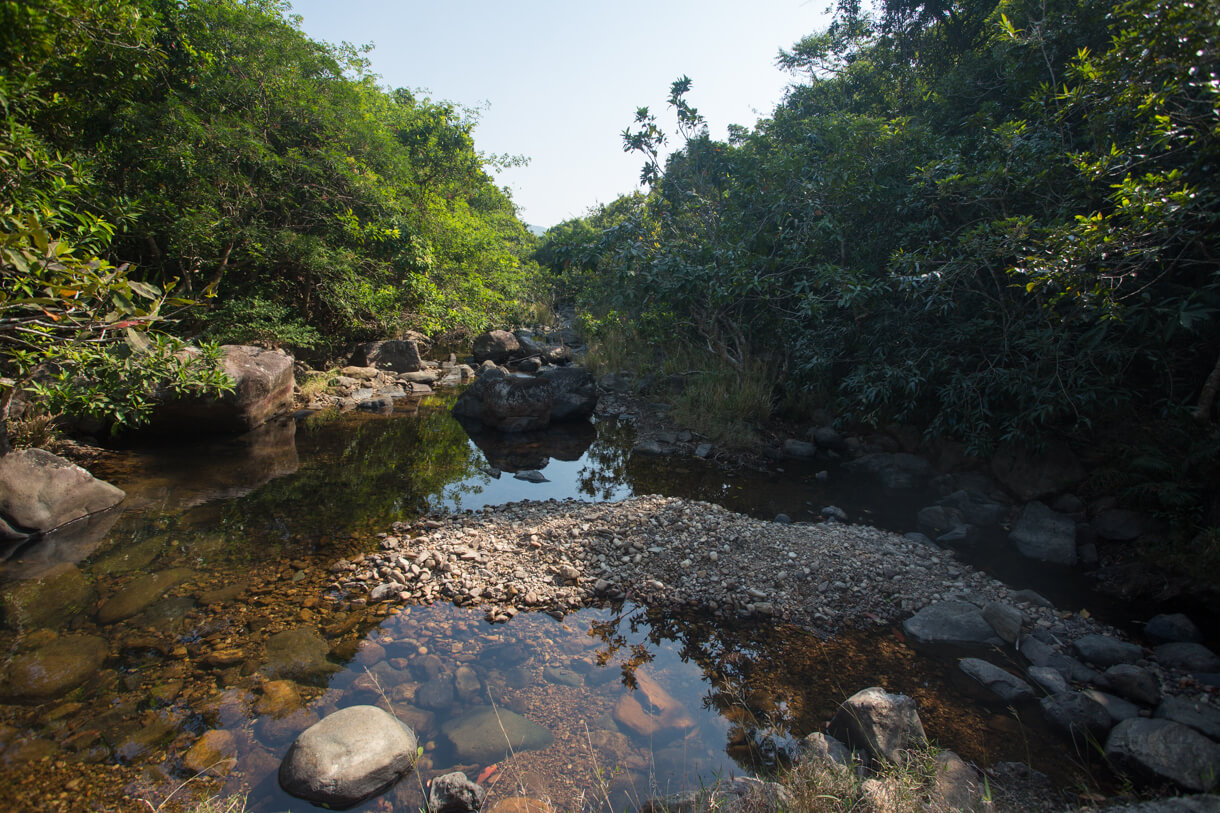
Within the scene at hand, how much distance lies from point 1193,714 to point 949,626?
1.20 metres

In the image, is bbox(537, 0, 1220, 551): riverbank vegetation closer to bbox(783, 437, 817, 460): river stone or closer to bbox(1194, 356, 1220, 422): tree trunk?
bbox(1194, 356, 1220, 422): tree trunk

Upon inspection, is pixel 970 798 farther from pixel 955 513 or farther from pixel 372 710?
pixel 955 513

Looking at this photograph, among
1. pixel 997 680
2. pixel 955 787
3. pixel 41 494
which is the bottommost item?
pixel 997 680

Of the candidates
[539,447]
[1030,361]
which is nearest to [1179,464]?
[1030,361]

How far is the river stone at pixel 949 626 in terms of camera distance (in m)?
3.78

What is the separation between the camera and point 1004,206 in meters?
5.40

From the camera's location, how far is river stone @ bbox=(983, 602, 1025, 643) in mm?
3773

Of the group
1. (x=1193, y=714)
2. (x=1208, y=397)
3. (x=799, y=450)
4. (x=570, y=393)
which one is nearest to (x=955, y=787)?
(x=1193, y=714)

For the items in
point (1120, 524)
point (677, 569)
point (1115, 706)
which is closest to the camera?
point (1115, 706)

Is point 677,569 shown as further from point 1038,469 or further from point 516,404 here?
point 516,404

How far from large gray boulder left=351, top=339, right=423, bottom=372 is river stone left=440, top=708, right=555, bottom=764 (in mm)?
10127

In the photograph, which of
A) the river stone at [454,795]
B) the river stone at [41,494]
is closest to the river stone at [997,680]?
the river stone at [454,795]

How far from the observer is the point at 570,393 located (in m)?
9.44

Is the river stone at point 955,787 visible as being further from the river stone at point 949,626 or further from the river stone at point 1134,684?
the river stone at point 1134,684
